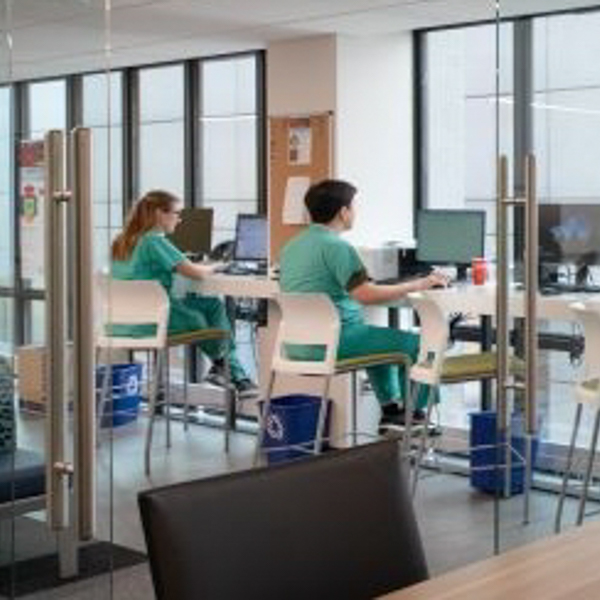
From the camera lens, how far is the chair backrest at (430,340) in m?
4.37

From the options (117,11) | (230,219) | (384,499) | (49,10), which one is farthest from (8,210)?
(230,219)

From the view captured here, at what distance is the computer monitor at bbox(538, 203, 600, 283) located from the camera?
4.81 meters

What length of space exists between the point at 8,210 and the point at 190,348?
4.09 meters

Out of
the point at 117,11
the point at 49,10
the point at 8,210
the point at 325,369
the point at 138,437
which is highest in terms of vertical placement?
the point at 117,11

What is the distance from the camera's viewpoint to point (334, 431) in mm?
5871

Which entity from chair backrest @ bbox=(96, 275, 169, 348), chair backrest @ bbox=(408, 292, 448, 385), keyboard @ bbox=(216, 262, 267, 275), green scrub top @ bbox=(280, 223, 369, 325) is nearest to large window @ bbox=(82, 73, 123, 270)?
chair backrest @ bbox=(408, 292, 448, 385)

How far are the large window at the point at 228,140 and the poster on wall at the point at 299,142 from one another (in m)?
0.69

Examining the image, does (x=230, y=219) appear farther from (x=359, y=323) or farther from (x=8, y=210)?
(x=8, y=210)

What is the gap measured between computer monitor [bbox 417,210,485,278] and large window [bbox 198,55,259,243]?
165 cm

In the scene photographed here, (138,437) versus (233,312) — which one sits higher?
(233,312)

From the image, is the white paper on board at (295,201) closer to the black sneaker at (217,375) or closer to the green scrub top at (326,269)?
the black sneaker at (217,375)

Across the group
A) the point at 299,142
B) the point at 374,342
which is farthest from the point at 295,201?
the point at 374,342

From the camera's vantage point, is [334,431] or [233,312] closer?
[334,431]

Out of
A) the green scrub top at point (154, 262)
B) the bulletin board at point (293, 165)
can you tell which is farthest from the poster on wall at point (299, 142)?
the green scrub top at point (154, 262)
